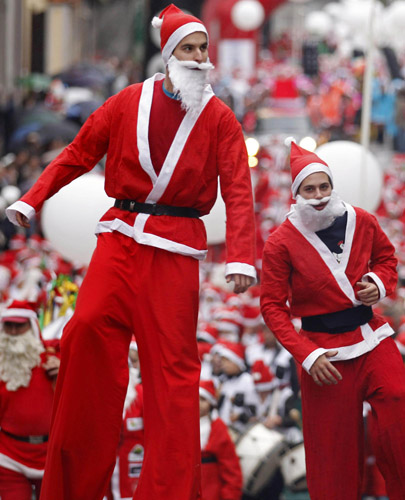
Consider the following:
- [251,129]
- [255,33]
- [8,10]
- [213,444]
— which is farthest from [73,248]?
[255,33]

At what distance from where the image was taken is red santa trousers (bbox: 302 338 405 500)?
5.42 metres

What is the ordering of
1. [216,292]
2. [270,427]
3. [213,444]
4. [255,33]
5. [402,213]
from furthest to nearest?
[255,33] → [402,213] → [216,292] → [270,427] → [213,444]

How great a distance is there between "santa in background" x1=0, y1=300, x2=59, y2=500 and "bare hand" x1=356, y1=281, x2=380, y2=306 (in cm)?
191

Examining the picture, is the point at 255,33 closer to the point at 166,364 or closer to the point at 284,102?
the point at 284,102

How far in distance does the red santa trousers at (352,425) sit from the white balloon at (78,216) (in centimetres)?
235

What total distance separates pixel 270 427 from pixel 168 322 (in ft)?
13.0

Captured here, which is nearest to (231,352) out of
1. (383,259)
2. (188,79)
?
(383,259)

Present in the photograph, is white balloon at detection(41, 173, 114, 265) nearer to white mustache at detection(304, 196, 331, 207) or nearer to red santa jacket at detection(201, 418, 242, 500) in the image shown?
red santa jacket at detection(201, 418, 242, 500)

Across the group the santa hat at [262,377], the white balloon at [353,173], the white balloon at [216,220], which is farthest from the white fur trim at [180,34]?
the santa hat at [262,377]

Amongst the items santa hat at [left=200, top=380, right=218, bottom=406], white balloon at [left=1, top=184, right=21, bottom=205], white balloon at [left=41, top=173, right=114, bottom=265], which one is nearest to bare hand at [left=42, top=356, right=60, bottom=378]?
white balloon at [left=41, top=173, right=114, bottom=265]

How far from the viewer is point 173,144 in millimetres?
5266

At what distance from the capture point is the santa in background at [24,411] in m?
6.55

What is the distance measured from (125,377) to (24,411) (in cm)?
144

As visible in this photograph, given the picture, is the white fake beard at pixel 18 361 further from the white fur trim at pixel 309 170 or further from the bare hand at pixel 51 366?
the white fur trim at pixel 309 170
